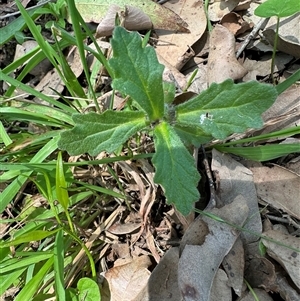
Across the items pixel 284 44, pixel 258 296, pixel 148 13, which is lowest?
pixel 258 296

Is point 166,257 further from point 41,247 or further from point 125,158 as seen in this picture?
point 41,247

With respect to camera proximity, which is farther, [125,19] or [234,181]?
[125,19]

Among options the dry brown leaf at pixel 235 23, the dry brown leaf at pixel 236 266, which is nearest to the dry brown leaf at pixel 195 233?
the dry brown leaf at pixel 236 266

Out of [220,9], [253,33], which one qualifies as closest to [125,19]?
[220,9]

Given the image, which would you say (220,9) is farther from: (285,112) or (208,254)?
(208,254)

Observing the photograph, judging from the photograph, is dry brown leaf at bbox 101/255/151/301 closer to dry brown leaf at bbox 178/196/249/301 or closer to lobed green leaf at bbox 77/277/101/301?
lobed green leaf at bbox 77/277/101/301

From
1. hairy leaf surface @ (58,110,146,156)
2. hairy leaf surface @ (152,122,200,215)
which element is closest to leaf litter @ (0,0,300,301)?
hairy leaf surface @ (152,122,200,215)

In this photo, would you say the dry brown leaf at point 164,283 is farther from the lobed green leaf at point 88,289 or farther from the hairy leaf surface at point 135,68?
the hairy leaf surface at point 135,68

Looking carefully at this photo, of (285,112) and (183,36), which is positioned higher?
(183,36)

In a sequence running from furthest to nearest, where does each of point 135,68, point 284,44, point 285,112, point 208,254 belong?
1. point 284,44
2. point 285,112
3. point 208,254
4. point 135,68
